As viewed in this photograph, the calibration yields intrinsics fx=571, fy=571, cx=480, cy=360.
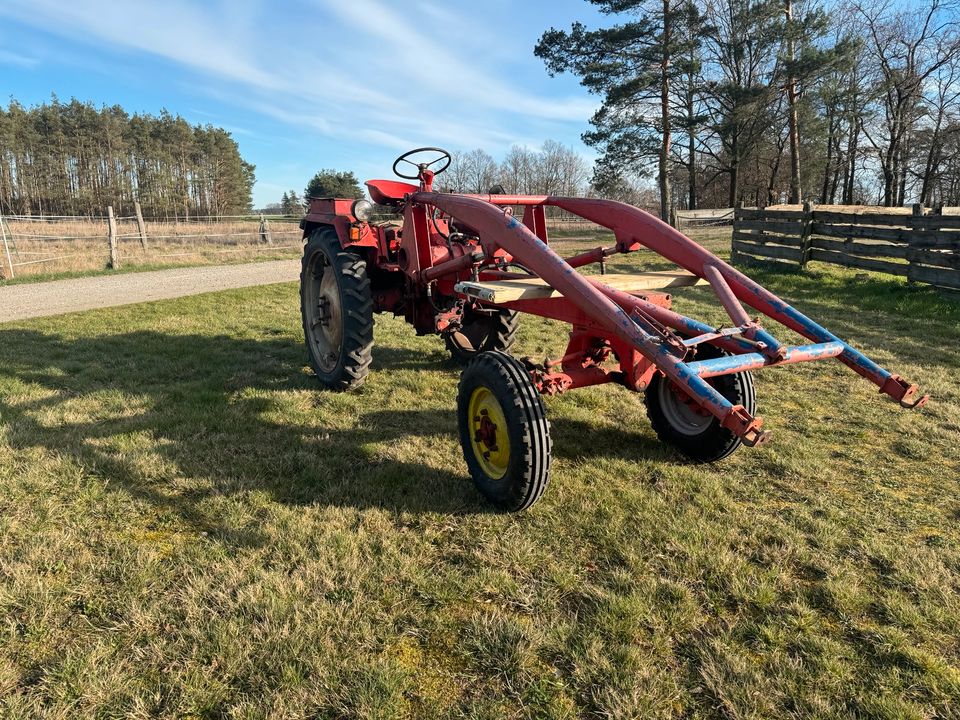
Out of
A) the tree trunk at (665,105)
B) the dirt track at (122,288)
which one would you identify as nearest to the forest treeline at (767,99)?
the tree trunk at (665,105)

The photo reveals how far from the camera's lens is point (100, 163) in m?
43.3

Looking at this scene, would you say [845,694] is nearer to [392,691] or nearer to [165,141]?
[392,691]

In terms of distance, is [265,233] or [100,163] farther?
[100,163]

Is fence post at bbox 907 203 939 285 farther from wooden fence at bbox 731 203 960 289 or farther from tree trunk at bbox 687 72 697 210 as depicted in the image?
tree trunk at bbox 687 72 697 210

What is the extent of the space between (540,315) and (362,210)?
7.40 feet

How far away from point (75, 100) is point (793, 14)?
4885cm

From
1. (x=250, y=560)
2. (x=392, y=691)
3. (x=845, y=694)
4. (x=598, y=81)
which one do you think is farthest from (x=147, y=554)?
(x=598, y=81)

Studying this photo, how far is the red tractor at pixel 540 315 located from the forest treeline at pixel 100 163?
4497cm

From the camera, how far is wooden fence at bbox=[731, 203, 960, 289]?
8891 mm

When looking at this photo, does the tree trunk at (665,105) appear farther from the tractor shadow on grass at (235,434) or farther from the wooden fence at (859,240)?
the tractor shadow on grass at (235,434)

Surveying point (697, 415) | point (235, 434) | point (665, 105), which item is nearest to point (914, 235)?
point (697, 415)

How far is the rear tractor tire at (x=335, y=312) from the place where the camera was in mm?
4504

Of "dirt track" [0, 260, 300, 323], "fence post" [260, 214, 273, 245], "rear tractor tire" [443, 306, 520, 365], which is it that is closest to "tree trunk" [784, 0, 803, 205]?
"dirt track" [0, 260, 300, 323]

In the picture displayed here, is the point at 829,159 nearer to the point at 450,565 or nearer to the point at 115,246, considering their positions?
the point at 115,246
